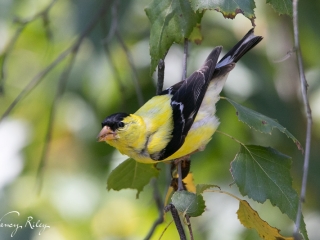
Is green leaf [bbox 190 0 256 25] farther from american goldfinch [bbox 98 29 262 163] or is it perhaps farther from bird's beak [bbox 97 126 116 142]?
bird's beak [bbox 97 126 116 142]

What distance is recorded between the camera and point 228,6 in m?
2.04

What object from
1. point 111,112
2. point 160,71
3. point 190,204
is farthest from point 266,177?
point 111,112

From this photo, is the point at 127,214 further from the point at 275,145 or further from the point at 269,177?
the point at 269,177

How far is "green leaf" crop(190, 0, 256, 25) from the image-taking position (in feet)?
6.60

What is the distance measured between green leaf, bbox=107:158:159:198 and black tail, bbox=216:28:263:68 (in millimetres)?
854

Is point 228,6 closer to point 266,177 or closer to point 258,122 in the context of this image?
point 258,122

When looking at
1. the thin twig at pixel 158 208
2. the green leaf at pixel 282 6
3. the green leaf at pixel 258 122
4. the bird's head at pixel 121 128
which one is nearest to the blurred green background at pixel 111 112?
the thin twig at pixel 158 208

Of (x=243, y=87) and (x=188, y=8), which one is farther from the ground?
(x=188, y=8)

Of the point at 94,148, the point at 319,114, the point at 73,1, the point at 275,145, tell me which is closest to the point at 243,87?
the point at 275,145

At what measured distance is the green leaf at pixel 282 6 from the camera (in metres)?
2.02

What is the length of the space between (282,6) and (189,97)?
953 millimetres

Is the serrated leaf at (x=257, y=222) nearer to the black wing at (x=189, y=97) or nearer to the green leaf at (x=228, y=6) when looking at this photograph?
the black wing at (x=189, y=97)

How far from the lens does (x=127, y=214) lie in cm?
432

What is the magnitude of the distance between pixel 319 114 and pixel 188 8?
7.86 feet
